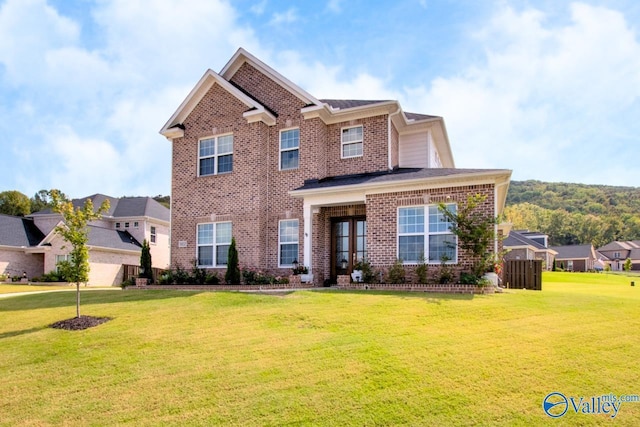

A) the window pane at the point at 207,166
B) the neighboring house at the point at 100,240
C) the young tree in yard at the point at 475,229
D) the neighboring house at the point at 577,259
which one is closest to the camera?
the young tree in yard at the point at 475,229

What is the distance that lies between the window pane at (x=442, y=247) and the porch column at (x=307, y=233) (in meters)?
4.54

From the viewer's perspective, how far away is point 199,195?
18469 mm

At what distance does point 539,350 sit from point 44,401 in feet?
24.0

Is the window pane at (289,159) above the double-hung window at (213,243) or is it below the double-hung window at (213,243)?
above

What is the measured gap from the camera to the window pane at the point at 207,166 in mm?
18469

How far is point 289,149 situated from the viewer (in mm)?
17578

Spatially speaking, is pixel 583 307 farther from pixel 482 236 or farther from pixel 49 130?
pixel 49 130

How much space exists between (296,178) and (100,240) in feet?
65.5

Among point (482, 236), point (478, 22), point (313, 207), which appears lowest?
point (482, 236)

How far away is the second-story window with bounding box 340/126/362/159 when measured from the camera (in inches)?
672

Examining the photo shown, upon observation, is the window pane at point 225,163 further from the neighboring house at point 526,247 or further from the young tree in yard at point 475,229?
the neighboring house at point 526,247

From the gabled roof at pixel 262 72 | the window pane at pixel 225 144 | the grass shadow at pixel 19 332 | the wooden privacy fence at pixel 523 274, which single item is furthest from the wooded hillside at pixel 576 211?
the grass shadow at pixel 19 332

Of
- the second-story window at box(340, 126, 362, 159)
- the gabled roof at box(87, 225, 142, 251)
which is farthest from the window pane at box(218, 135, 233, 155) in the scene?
the gabled roof at box(87, 225, 142, 251)

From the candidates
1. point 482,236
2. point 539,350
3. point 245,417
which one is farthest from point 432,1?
point 245,417
